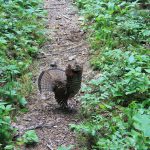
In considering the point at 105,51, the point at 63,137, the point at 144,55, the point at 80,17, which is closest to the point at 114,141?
the point at 63,137

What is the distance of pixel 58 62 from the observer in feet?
24.0

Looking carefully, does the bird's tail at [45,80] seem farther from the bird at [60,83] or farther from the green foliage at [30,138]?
the green foliage at [30,138]

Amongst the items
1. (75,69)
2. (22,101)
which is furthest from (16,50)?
(75,69)

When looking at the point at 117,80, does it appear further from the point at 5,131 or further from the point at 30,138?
the point at 5,131

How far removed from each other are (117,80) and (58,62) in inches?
69.7

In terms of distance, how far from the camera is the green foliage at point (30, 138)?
15.1 ft

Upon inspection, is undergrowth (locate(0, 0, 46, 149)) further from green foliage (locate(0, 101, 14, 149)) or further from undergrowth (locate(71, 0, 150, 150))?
undergrowth (locate(71, 0, 150, 150))

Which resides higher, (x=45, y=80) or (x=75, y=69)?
(x=75, y=69)

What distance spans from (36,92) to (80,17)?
424cm

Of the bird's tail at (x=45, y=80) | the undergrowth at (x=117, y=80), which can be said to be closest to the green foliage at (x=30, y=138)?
the undergrowth at (x=117, y=80)

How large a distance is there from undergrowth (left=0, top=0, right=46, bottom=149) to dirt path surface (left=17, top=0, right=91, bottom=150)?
0.77ft

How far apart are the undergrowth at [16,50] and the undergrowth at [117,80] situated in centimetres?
97

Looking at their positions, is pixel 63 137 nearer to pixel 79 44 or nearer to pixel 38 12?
pixel 79 44

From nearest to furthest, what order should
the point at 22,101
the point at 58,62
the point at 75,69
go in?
1. the point at 75,69
2. the point at 22,101
3. the point at 58,62
